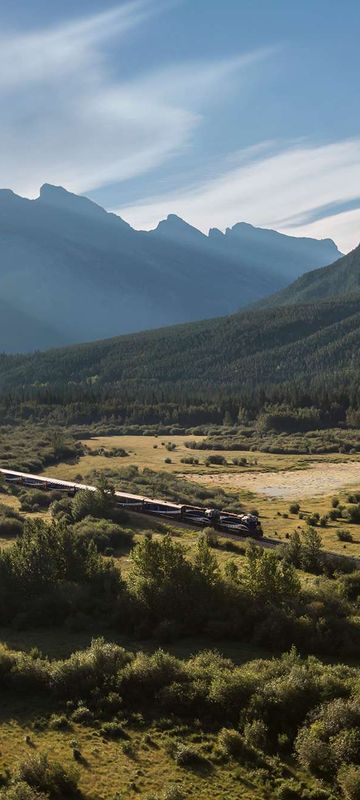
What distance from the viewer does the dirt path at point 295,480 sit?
271ft

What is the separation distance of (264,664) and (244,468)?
7784 centimetres

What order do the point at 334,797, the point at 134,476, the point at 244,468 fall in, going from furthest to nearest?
the point at 244,468 → the point at 134,476 → the point at 334,797

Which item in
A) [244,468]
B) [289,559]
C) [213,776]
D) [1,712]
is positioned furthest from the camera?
[244,468]

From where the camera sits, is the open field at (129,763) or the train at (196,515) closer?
the open field at (129,763)

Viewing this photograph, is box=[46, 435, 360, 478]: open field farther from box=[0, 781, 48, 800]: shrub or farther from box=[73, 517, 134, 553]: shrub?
box=[0, 781, 48, 800]: shrub

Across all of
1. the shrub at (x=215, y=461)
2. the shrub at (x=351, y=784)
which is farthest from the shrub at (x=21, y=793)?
the shrub at (x=215, y=461)

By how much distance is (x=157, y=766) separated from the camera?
23250mm

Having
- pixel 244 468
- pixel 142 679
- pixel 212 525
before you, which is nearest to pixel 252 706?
pixel 142 679

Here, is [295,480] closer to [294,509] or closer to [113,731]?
[294,509]

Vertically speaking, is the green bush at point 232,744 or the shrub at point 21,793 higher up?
the shrub at point 21,793

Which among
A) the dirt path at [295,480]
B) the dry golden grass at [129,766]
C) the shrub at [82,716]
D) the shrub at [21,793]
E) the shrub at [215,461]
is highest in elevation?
the shrub at [215,461]

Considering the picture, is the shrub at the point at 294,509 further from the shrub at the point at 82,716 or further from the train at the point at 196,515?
the shrub at the point at 82,716

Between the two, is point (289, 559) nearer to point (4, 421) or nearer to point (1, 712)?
point (1, 712)

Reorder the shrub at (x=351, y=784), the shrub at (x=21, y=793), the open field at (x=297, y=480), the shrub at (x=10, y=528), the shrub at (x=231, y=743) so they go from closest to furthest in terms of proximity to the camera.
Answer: the shrub at (x=21, y=793)
the shrub at (x=351, y=784)
the shrub at (x=231, y=743)
the shrub at (x=10, y=528)
the open field at (x=297, y=480)
